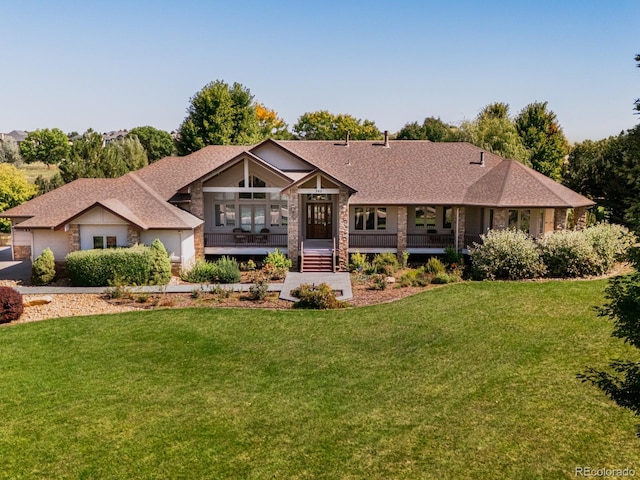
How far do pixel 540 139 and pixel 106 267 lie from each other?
43.4 m

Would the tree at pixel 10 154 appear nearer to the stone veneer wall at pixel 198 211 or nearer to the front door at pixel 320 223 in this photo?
the stone veneer wall at pixel 198 211

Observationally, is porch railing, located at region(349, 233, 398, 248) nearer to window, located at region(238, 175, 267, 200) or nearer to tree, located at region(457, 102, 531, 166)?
window, located at region(238, 175, 267, 200)

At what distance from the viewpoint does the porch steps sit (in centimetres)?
2580

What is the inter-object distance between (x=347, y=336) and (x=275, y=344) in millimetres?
2279

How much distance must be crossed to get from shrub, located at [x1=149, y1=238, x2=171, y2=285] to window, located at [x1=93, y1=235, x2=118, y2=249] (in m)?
1.95

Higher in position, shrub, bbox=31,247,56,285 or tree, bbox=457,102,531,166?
tree, bbox=457,102,531,166

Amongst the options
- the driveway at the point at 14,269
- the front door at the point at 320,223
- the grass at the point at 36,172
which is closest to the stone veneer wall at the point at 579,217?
the front door at the point at 320,223

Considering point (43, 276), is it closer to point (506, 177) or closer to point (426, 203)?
point (426, 203)

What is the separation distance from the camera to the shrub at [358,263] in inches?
1000

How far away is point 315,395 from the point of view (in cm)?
1162

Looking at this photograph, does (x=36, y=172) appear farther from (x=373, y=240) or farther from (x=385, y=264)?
(x=385, y=264)

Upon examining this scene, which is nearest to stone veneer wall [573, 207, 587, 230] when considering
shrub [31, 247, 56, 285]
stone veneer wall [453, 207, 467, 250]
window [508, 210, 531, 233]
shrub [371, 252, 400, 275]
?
window [508, 210, 531, 233]

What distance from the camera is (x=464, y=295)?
19.8 metres
